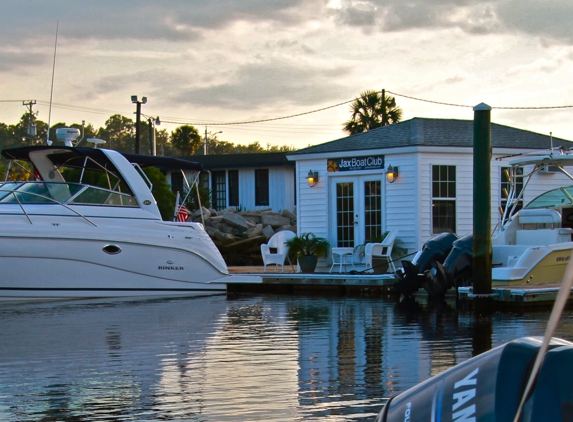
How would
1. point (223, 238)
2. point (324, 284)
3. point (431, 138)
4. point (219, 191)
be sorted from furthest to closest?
point (219, 191) < point (223, 238) < point (431, 138) < point (324, 284)

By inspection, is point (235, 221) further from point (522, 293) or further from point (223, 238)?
point (522, 293)

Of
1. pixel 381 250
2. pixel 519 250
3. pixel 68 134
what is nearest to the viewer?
pixel 519 250

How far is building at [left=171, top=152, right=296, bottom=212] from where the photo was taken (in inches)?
1513

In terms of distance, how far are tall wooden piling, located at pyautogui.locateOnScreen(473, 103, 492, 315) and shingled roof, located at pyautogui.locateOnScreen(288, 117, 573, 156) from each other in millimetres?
6969

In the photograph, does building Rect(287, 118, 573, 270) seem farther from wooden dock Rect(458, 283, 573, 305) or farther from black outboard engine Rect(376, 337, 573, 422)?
black outboard engine Rect(376, 337, 573, 422)

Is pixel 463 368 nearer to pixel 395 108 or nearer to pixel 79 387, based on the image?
pixel 79 387

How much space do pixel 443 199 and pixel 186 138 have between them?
36608 mm

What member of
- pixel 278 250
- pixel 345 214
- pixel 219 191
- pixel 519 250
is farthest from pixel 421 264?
pixel 219 191

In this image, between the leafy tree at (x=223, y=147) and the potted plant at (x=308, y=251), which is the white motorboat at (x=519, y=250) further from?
the leafy tree at (x=223, y=147)

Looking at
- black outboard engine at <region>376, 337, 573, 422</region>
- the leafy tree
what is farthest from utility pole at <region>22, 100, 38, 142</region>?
the leafy tree

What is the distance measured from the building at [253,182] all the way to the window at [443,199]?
17350 millimetres

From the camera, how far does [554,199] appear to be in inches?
675

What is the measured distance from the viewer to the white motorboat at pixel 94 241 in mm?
16406

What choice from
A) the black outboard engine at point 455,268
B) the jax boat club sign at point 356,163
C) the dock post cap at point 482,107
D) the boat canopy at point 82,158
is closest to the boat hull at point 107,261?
the boat canopy at point 82,158
